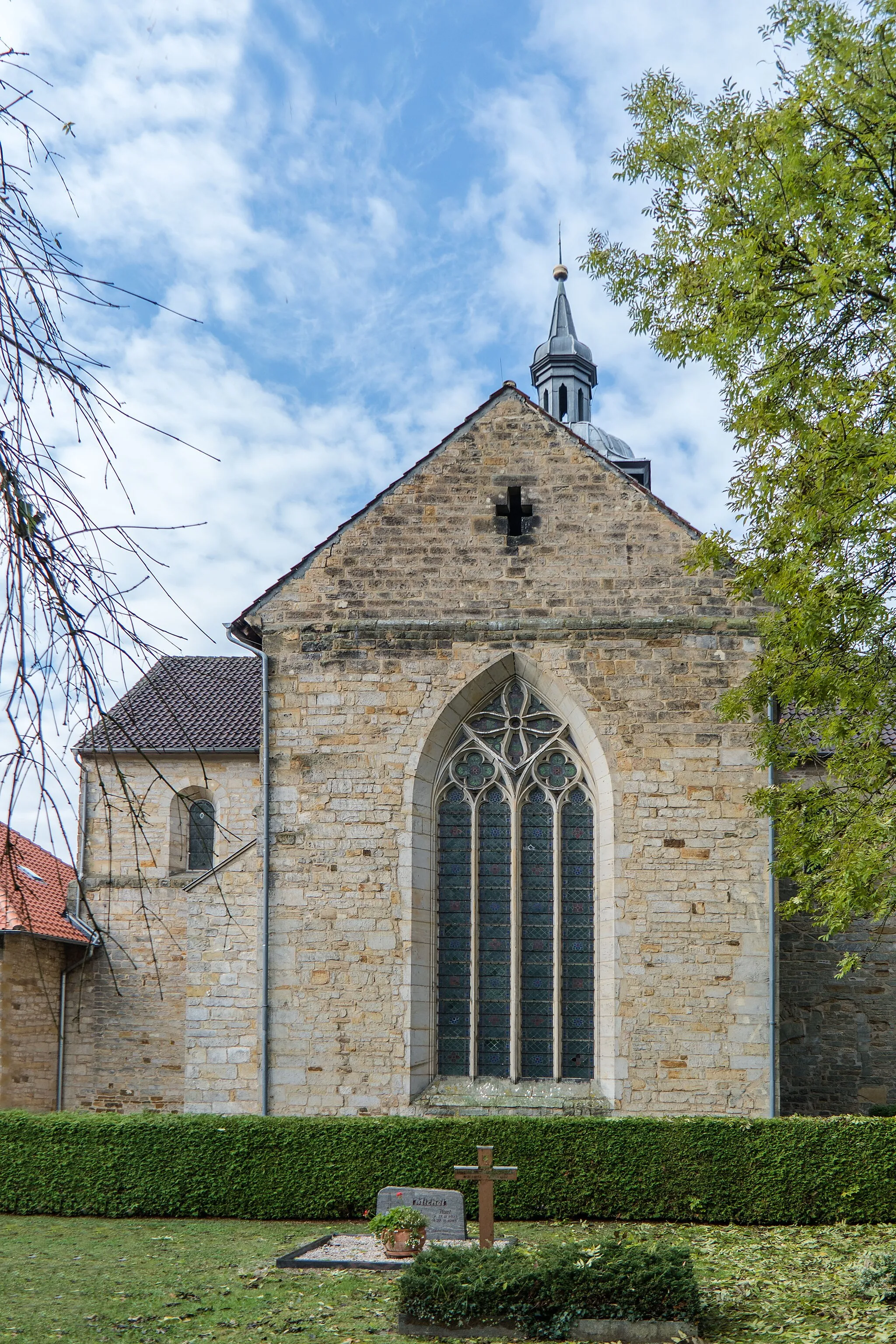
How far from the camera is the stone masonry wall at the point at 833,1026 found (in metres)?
16.5

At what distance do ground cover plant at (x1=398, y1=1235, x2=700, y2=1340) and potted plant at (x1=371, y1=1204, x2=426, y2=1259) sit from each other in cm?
187

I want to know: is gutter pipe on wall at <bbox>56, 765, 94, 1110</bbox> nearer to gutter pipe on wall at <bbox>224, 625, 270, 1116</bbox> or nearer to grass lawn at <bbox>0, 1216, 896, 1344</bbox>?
gutter pipe on wall at <bbox>224, 625, 270, 1116</bbox>

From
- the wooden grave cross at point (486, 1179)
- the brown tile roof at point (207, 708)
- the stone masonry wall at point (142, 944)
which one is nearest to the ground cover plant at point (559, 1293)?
the wooden grave cross at point (486, 1179)

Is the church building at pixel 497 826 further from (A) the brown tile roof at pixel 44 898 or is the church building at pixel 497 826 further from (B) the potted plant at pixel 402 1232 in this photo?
(A) the brown tile roof at pixel 44 898

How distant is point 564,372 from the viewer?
31516mm

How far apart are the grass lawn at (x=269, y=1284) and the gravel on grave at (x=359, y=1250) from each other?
218mm

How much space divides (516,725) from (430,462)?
357cm

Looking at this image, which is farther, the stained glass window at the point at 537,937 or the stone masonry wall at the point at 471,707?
the stained glass window at the point at 537,937

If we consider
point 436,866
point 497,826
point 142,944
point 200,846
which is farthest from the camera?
point 200,846

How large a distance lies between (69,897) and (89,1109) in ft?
11.5

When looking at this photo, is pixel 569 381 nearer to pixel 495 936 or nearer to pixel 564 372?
pixel 564 372

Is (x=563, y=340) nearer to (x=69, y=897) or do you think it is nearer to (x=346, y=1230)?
(x=69, y=897)

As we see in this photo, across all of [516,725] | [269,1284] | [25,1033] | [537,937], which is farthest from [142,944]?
[269,1284]

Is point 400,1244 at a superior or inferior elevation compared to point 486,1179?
inferior
